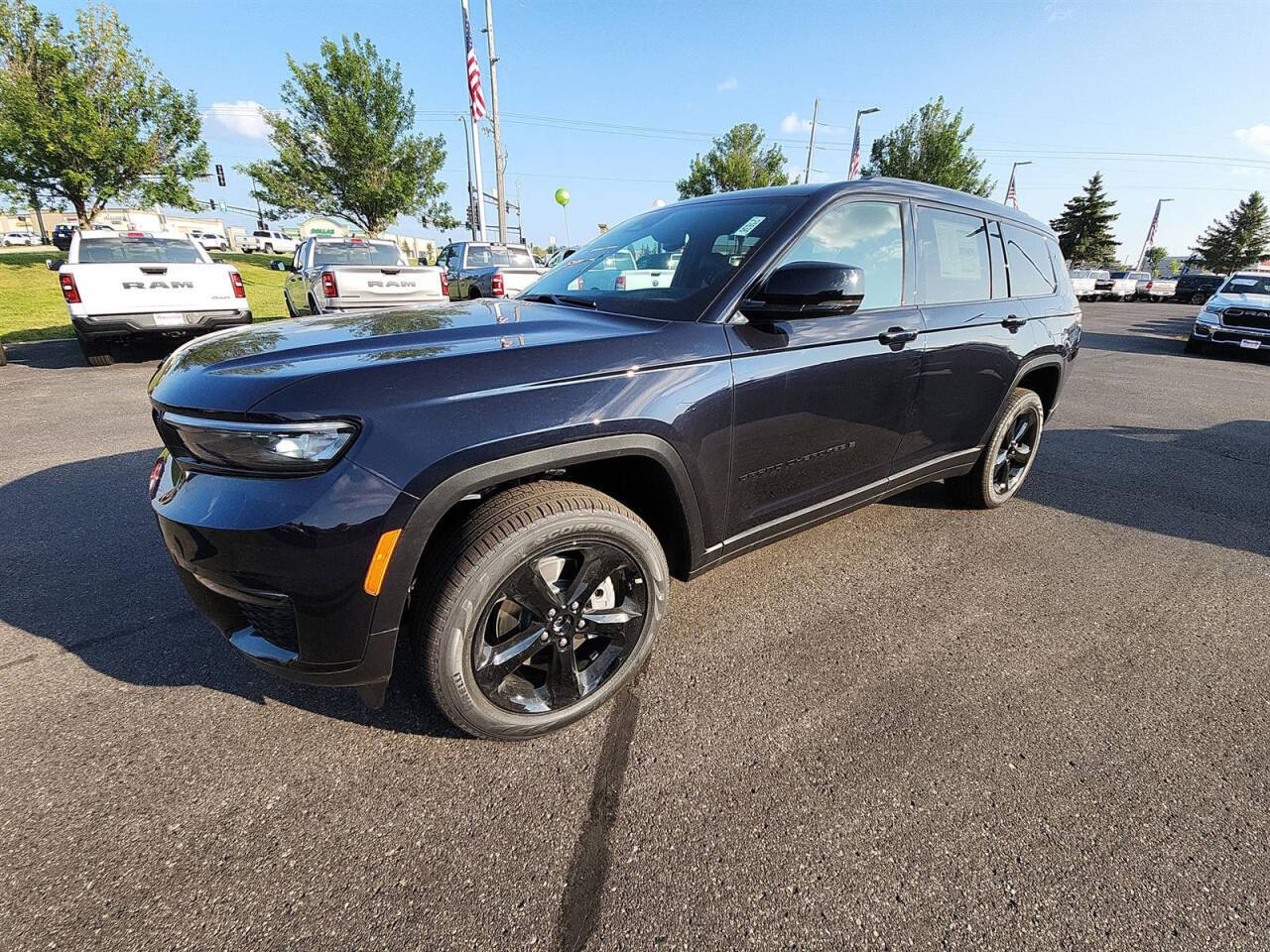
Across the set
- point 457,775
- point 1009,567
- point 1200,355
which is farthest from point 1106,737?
point 1200,355

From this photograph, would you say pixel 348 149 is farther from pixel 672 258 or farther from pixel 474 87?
pixel 672 258

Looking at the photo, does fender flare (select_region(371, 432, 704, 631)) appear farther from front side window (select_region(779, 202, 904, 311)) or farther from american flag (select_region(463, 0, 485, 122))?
american flag (select_region(463, 0, 485, 122))

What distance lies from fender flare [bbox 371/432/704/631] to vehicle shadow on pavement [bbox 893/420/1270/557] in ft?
9.53

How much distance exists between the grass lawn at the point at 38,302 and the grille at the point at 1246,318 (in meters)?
19.1

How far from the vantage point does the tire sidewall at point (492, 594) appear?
5.60ft

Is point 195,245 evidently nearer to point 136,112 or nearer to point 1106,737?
point 1106,737

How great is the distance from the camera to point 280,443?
1.51 meters

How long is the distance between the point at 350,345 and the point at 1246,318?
53.3ft

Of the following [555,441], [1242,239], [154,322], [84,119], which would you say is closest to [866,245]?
[555,441]

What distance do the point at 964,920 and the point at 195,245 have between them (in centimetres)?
1087

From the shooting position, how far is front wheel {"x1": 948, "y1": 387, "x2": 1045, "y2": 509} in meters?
3.57

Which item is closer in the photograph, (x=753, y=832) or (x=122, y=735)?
(x=753, y=832)

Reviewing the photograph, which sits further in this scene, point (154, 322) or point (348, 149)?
point (348, 149)

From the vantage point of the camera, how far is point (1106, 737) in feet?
6.70
